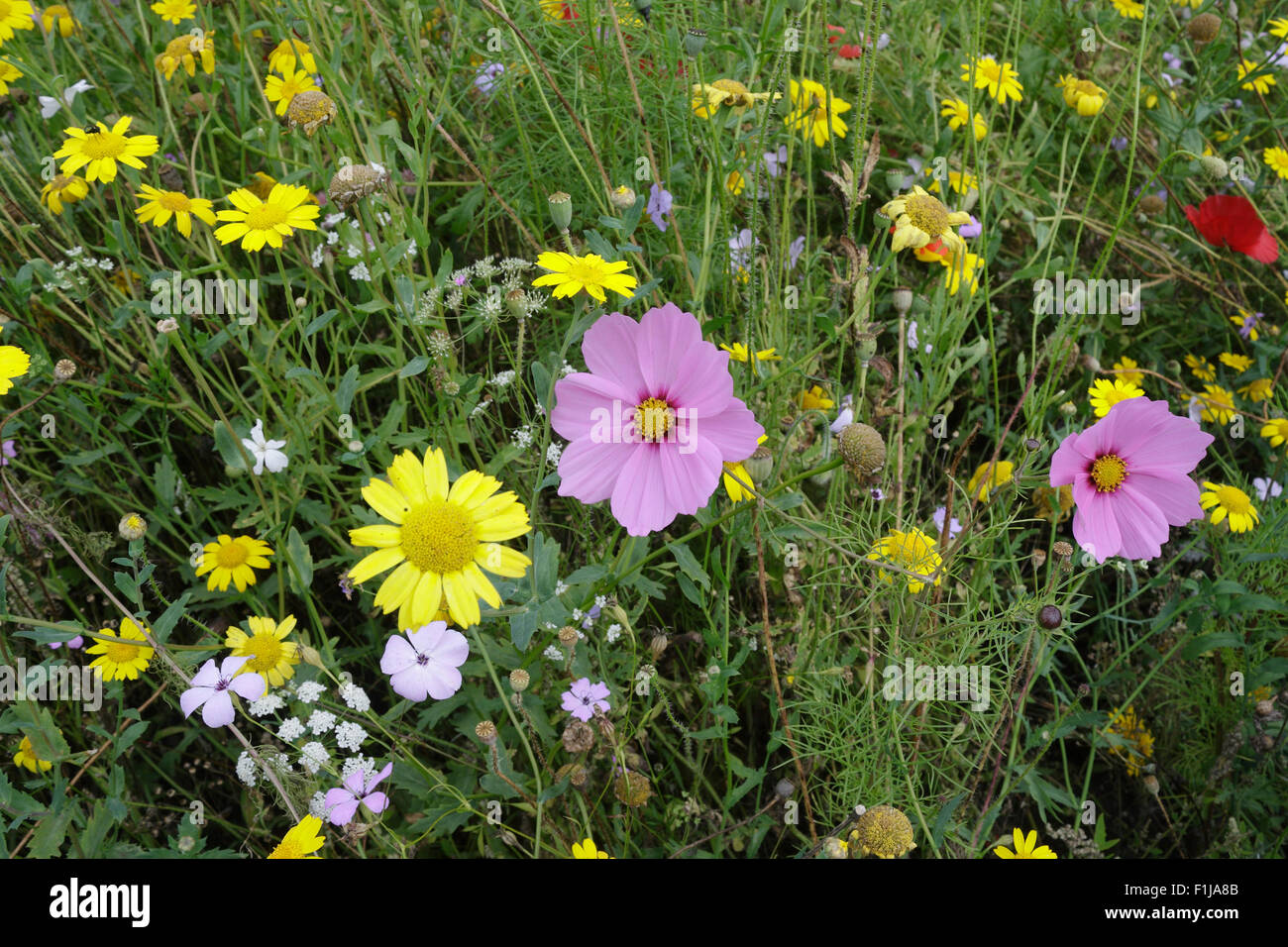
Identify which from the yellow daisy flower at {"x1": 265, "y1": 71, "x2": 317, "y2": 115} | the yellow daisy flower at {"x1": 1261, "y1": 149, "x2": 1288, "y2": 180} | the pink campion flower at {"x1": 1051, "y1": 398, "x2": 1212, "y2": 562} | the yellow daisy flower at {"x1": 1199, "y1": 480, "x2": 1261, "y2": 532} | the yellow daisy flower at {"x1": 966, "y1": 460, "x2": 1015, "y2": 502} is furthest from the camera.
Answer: the yellow daisy flower at {"x1": 1261, "y1": 149, "x2": 1288, "y2": 180}

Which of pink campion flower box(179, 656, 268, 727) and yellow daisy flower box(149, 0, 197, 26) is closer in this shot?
pink campion flower box(179, 656, 268, 727)

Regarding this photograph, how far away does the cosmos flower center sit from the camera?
1.02m

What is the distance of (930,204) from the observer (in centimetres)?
111

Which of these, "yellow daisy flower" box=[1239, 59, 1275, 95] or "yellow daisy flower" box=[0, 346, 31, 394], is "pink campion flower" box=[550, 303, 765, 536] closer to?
"yellow daisy flower" box=[0, 346, 31, 394]

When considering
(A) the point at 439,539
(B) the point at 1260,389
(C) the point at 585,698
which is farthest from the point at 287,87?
(B) the point at 1260,389

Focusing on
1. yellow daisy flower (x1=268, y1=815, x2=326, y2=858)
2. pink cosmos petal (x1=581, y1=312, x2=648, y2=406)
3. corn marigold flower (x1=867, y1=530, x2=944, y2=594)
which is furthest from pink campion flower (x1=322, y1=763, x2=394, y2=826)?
corn marigold flower (x1=867, y1=530, x2=944, y2=594)

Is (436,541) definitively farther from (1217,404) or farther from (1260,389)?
(1260,389)

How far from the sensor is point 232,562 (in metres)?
1.27

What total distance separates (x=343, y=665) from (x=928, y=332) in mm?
1018

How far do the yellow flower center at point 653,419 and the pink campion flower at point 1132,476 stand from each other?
403 millimetres

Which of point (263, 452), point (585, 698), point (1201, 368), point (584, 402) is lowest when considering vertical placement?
point (585, 698)

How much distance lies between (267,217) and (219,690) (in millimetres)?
574

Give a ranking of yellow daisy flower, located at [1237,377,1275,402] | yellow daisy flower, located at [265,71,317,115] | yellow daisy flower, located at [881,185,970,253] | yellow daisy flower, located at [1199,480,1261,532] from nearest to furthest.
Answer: yellow daisy flower, located at [881,185,970,253], yellow daisy flower, located at [1199,480,1261,532], yellow daisy flower, located at [265,71,317,115], yellow daisy flower, located at [1237,377,1275,402]

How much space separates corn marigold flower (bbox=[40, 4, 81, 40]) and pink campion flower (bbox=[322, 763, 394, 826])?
4.40 feet
